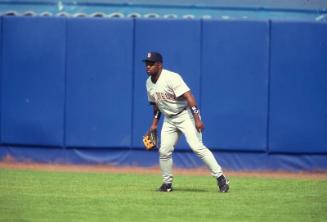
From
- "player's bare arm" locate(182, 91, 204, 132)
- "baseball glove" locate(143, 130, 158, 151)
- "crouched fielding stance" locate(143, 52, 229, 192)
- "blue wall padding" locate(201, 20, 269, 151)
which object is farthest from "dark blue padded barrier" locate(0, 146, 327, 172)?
"player's bare arm" locate(182, 91, 204, 132)

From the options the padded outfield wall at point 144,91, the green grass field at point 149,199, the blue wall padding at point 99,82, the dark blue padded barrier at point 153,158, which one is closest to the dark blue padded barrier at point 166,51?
the padded outfield wall at point 144,91

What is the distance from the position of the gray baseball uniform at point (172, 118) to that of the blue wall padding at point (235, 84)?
14.1 feet

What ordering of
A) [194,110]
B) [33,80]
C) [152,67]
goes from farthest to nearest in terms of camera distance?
[33,80] < [152,67] < [194,110]

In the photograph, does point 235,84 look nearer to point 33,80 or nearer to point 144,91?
point 144,91

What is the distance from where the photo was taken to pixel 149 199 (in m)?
10.3

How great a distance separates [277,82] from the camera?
15461mm

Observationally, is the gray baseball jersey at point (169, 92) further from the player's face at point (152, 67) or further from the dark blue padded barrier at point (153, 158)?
the dark blue padded barrier at point (153, 158)

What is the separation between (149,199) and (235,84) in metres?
5.63

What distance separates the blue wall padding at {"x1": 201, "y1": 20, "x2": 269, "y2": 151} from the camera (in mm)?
15430

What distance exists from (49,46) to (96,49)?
87 cm

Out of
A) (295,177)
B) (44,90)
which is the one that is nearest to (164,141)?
(295,177)

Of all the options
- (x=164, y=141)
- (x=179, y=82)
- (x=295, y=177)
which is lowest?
(x=295, y=177)

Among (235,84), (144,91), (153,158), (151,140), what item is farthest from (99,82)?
(151,140)

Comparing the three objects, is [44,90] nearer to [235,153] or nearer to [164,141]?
[235,153]
